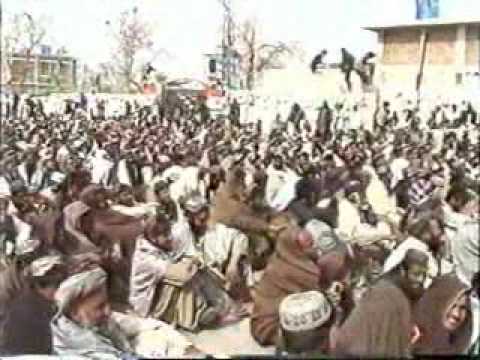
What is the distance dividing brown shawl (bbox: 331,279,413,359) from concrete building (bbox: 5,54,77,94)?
3.03 feet

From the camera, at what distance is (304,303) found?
6.59 feet

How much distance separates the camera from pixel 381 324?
1.99m

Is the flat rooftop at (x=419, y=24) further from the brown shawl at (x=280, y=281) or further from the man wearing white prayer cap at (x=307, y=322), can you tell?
the man wearing white prayer cap at (x=307, y=322)

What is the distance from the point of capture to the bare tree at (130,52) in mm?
2086

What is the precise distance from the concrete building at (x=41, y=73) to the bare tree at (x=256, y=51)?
1.43 ft

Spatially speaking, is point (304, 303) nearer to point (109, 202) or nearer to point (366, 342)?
point (366, 342)

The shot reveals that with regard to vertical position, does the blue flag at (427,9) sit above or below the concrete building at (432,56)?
above

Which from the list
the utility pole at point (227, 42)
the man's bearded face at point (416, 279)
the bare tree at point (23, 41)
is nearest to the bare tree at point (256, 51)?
the utility pole at point (227, 42)

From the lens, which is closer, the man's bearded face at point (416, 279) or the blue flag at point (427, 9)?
the man's bearded face at point (416, 279)

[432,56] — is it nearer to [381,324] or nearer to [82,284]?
[381,324]

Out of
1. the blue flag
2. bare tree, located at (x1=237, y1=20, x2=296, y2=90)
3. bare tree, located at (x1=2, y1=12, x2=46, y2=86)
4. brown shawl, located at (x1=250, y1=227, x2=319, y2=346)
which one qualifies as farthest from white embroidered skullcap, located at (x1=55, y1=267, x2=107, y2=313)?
the blue flag

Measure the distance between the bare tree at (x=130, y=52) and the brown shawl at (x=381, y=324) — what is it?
0.79m

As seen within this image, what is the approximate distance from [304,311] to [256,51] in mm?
668

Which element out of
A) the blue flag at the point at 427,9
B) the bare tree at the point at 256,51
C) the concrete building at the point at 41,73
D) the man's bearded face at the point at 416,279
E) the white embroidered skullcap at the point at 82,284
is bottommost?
the white embroidered skullcap at the point at 82,284
